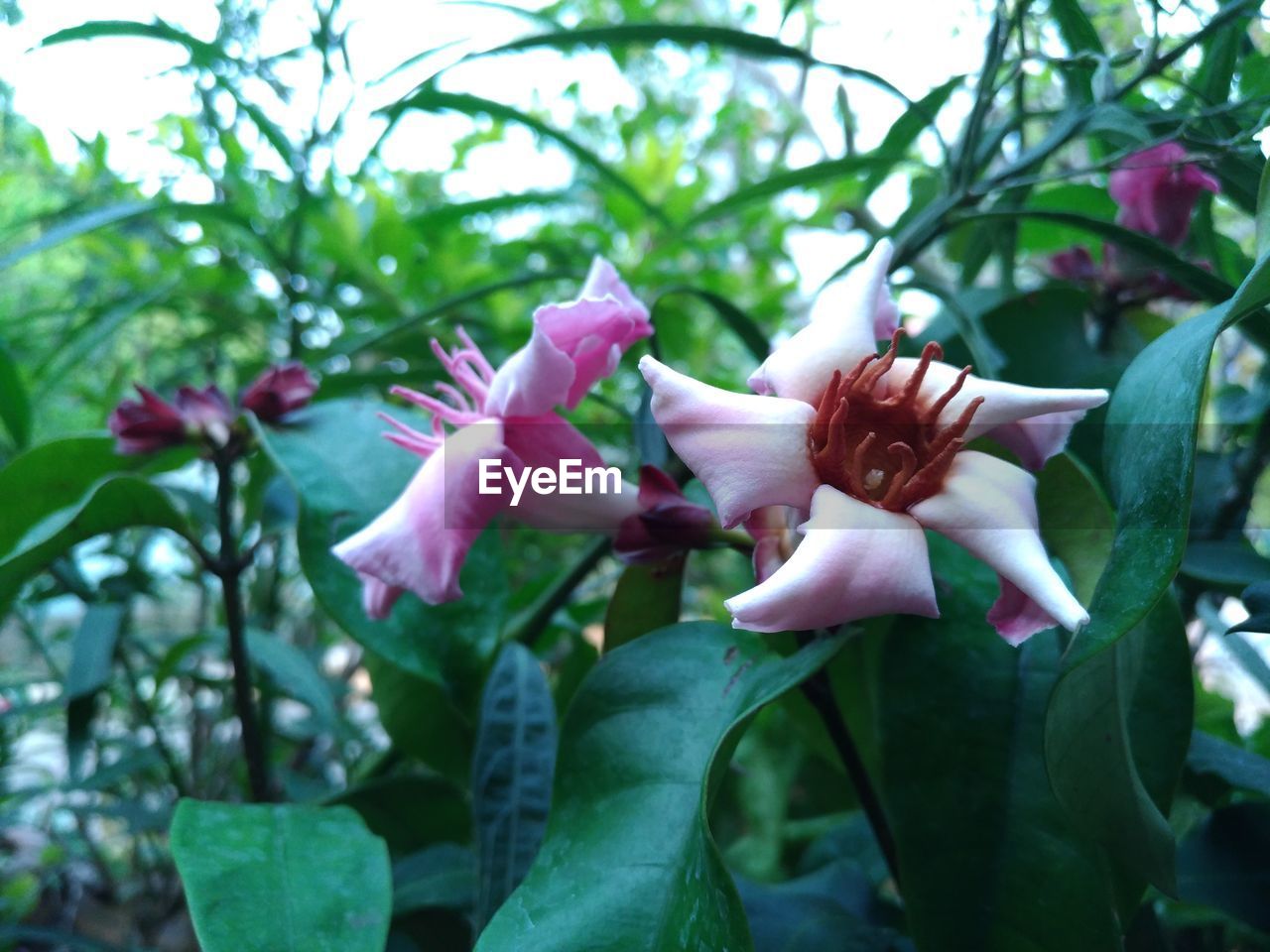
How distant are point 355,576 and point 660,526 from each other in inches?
6.9

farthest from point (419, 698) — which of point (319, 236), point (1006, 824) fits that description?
point (319, 236)

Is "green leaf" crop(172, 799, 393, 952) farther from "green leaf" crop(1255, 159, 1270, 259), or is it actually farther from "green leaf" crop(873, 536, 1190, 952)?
"green leaf" crop(1255, 159, 1270, 259)

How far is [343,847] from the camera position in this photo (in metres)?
0.40

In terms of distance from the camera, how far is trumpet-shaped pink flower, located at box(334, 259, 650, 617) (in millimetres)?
379

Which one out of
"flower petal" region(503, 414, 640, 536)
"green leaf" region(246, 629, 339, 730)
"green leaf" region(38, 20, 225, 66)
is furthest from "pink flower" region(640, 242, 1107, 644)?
"green leaf" region(38, 20, 225, 66)

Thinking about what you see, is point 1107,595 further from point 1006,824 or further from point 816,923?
point 816,923

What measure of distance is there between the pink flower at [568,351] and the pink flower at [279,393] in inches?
7.9

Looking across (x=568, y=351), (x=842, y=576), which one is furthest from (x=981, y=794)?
(x=568, y=351)

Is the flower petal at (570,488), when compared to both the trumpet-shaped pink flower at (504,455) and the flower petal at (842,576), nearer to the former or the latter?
the trumpet-shaped pink flower at (504,455)

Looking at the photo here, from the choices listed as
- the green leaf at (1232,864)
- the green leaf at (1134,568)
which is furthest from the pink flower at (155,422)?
the green leaf at (1232,864)

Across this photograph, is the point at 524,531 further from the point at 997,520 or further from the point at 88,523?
the point at 997,520

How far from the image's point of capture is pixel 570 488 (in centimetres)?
42

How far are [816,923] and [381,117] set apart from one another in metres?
0.60

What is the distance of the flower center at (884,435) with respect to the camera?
32cm
